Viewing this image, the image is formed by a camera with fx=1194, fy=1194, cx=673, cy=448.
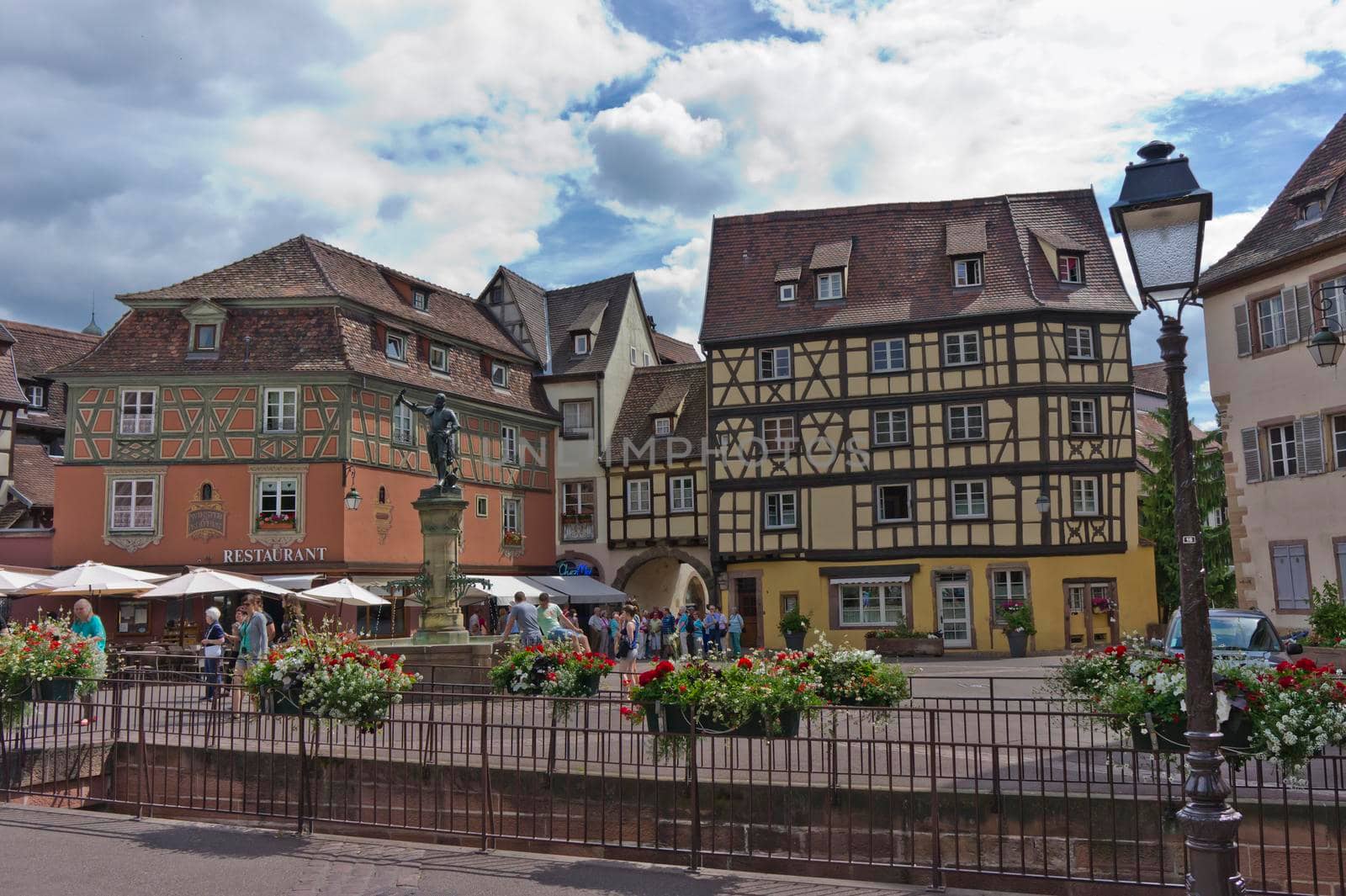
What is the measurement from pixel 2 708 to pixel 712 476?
25.0 meters

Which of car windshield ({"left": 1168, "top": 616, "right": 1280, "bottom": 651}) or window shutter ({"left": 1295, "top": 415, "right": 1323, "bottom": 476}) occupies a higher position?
window shutter ({"left": 1295, "top": 415, "right": 1323, "bottom": 476})

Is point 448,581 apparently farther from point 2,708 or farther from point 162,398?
point 162,398

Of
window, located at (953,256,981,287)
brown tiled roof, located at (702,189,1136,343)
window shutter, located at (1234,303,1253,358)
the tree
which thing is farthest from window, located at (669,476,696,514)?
the tree

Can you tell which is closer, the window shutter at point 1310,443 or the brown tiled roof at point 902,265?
the window shutter at point 1310,443

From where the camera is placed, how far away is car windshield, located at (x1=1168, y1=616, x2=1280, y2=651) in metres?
16.5

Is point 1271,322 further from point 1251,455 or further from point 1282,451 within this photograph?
point 1251,455

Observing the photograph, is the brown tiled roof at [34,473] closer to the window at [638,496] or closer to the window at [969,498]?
the window at [638,496]

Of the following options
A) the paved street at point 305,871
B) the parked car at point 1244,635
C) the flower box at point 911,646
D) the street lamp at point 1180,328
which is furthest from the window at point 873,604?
the street lamp at point 1180,328

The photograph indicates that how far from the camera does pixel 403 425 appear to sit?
113 ft

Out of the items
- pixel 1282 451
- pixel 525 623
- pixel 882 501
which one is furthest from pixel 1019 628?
pixel 525 623

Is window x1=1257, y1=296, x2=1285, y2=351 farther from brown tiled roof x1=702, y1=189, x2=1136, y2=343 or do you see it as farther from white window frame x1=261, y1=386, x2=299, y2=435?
white window frame x1=261, y1=386, x2=299, y2=435

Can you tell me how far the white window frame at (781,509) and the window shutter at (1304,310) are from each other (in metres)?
14.7

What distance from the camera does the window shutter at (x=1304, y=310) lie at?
23469 millimetres

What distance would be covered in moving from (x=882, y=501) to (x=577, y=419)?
1185cm
